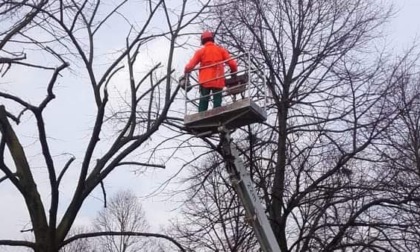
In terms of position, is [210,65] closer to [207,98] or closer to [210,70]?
[210,70]

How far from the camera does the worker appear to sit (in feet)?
27.5

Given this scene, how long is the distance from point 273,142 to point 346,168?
176 centimetres

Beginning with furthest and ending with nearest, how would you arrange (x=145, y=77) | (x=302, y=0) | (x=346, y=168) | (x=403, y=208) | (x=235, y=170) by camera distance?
1. (x=302, y=0)
2. (x=346, y=168)
3. (x=403, y=208)
4. (x=145, y=77)
5. (x=235, y=170)

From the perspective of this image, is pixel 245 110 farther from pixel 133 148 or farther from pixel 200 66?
pixel 133 148

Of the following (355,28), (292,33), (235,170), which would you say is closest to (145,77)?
(235,170)

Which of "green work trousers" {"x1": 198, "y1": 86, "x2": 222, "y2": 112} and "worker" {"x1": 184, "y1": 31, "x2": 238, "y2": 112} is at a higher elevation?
"worker" {"x1": 184, "y1": 31, "x2": 238, "y2": 112}

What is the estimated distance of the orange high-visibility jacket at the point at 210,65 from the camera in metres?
8.41

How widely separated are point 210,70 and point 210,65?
0.13m

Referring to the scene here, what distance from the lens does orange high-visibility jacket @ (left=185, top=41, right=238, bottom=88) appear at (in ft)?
27.6

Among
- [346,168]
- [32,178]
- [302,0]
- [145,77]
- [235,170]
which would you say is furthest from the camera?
[302,0]

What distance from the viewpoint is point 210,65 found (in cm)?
839

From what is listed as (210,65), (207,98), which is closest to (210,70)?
(210,65)

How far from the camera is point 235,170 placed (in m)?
8.16

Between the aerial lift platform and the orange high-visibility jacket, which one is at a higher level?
the orange high-visibility jacket
